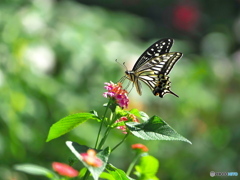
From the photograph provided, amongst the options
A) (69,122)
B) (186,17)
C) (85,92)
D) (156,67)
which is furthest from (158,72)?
(186,17)

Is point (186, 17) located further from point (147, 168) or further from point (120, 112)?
point (120, 112)

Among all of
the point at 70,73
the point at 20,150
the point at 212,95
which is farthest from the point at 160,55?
the point at 212,95

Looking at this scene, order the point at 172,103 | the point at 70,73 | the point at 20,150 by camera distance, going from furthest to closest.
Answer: the point at 172,103 → the point at 70,73 → the point at 20,150

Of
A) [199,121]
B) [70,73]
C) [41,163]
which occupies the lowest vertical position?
[41,163]

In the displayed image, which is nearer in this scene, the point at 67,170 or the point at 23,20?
the point at 67,170

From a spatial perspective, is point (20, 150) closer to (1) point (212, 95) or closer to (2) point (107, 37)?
(2) point (107, 37)

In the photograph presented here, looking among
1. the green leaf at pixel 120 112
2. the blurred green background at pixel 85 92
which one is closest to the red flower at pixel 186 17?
the blurred green background at pixel 85 92

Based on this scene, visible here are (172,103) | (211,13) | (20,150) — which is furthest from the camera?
(211,13)
